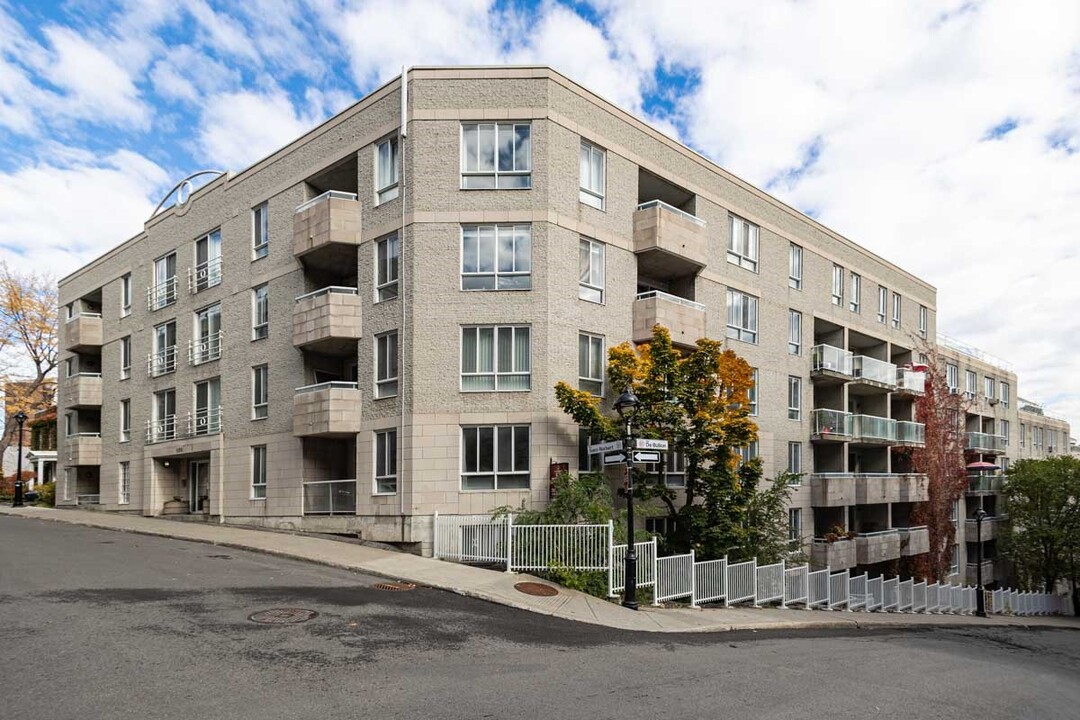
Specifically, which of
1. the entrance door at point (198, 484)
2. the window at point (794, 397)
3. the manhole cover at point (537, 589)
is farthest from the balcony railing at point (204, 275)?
the window at point (794, 397)

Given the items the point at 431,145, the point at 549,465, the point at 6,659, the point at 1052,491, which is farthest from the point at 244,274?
the point at 1052,491

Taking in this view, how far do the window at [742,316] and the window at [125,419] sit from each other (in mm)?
24781

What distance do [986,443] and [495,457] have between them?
37.9 meters

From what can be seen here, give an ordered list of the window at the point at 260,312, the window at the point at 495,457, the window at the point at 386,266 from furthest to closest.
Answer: the window at the point at 260,312 < the window at the point at 386,266 < the window at the point at 495,457

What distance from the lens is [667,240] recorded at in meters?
21.8

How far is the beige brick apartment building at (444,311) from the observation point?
63.2 feet

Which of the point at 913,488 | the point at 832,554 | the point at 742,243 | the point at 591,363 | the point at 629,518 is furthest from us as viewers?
the point at 913,488

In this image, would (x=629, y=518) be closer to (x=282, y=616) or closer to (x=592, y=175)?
(x=282, y=616)

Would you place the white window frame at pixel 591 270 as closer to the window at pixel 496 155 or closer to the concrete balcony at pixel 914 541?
the window at pixel 496 155

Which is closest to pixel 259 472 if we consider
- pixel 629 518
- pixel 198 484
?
pixel 198 484

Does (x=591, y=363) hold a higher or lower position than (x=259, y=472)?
higher

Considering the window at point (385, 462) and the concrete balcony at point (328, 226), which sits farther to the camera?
the concrete balcony at point (328, 226)

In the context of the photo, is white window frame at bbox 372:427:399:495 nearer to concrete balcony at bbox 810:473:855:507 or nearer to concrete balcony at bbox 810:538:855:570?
concrete balcony at bbox 810:538:855:570

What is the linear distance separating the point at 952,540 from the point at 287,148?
35.4 meters
